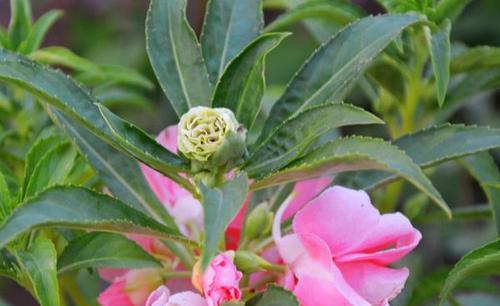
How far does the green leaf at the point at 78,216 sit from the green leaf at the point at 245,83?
123mm

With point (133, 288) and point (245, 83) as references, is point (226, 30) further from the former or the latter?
point (133, 288)

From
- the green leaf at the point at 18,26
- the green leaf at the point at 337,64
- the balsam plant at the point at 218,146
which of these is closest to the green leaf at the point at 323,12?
the balsam plant at the point at 218,146

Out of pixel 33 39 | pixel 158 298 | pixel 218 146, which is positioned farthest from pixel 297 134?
pixel 33 39

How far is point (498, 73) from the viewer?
1.12 meters

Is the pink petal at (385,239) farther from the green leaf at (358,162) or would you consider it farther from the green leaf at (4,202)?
the green leaf at (4,202)

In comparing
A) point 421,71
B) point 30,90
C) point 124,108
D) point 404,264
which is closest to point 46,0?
point 124,108

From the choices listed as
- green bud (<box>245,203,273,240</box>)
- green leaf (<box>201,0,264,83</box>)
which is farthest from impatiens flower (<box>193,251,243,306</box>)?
green leaf (<box>201,0,264,83</box>)

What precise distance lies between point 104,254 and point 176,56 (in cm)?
19

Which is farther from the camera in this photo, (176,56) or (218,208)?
(176,56)

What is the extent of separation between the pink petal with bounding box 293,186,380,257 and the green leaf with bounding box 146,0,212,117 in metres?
0.15

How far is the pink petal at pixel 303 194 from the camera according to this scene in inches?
39.0

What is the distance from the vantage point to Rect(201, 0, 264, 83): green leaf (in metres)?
0.99

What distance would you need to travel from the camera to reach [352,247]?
846 millimetres

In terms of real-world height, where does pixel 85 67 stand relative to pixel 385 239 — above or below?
above
